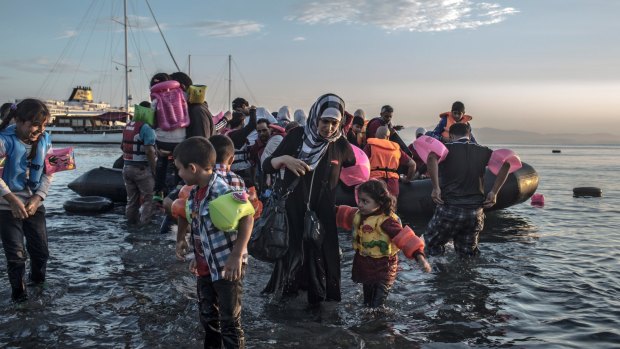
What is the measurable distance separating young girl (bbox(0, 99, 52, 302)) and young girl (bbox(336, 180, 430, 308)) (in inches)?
114

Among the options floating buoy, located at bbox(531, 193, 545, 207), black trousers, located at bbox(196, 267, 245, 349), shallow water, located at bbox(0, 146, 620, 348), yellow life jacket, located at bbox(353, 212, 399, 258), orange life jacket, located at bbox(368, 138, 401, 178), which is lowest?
shallow water, located at bbox(0, 146, 620, 348)

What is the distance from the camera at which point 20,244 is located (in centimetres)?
480

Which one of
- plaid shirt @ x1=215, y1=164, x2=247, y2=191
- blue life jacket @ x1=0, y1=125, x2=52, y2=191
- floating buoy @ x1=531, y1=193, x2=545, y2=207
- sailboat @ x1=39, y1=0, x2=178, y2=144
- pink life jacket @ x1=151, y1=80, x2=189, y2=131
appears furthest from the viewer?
sailboat @ x1=39, y1=0, x2=178, y2=144

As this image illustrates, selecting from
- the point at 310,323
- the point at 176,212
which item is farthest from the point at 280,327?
the point at 176,212

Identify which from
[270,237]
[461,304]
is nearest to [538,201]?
[461,304]

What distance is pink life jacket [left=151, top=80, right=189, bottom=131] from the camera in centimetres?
739

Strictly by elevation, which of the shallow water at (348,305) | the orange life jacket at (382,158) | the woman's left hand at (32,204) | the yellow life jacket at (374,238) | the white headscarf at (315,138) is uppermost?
the white headscarf at (315,138)

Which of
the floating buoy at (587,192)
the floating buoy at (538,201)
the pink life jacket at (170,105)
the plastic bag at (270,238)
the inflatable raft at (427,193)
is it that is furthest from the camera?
the floating buoy at (587,192)

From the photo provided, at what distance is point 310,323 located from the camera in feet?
15.1

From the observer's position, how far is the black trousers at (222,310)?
11.1ft

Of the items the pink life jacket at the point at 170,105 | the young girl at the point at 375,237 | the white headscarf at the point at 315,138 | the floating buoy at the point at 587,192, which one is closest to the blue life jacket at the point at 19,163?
the white headscarf at the point at 315,138

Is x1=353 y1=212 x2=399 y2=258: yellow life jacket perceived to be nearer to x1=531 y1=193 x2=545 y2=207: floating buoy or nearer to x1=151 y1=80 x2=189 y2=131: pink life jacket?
x1=151 y1=80 x2=189 y2=131: pink life jacket

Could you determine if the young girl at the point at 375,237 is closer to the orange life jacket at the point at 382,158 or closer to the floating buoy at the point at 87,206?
the orange life jacket at the point at 382,158

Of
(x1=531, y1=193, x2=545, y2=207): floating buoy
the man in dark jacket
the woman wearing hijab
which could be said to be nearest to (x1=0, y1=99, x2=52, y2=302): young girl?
the woman wearing hijab
